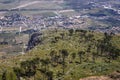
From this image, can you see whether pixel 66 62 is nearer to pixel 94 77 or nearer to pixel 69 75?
pixel 69 75

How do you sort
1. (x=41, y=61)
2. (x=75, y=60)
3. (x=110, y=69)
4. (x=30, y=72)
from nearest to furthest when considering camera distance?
1. (x=110, y=69)
2. (x=30, y=72)
3. (x=41, y=61)
4. (x=75, y=60)

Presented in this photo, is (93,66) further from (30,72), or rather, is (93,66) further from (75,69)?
(30,72)

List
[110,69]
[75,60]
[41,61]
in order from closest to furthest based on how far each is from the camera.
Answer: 1. [110,69]
2. [41,61]
3. [75,60]

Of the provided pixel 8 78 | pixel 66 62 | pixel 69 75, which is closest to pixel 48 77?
pixel 69 75

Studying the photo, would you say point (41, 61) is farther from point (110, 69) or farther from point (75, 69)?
point (110, 69)

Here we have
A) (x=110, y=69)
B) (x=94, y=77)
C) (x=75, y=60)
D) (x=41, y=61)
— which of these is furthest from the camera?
(x=75, y=60)

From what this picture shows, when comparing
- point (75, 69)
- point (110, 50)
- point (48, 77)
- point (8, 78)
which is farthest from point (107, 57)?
point (8, 78)

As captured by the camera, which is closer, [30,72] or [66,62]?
[30,72]

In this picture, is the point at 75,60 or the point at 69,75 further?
the point at 75,60

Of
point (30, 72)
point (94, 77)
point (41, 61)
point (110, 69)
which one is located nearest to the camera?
point (94, 77)
